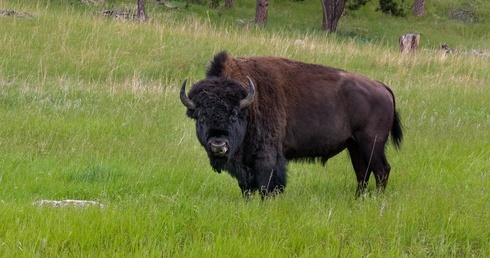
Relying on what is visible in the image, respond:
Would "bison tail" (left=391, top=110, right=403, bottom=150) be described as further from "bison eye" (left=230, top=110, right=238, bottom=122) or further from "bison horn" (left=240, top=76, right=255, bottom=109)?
"bison eye" (left=230, top=110, right=238, bottom=122)

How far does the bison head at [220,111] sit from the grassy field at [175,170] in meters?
0.55

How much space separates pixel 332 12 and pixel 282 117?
1860cm

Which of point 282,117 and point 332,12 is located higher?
point 282,117

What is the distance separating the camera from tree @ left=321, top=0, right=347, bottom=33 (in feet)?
79.8

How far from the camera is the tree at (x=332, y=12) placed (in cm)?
2431

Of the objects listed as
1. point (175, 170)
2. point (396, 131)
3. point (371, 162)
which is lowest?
A: point (175, 170)

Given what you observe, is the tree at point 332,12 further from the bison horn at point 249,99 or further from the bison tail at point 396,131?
the bison horn at point 249,99

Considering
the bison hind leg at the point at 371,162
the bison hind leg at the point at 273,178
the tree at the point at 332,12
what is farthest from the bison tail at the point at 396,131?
the tree at the point at 332,12

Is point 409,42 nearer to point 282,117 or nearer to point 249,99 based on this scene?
point 282,117

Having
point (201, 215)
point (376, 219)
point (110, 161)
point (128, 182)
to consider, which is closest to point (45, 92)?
point (110, 161)

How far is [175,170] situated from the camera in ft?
24.3

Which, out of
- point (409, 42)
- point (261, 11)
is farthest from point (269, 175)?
point (261, 11)

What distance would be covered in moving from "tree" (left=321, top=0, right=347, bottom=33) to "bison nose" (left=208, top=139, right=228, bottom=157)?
63.0 ft

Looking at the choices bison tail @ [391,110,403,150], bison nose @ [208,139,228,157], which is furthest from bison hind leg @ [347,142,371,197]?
bison nose @ [208,139,228,157]
